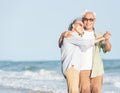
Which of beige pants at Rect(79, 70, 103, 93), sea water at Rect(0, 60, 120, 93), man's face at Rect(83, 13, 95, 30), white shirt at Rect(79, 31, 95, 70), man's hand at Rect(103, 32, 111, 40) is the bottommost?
sea water at Rect(0, 60, 120, 93)

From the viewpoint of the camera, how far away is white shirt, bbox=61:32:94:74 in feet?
18.7

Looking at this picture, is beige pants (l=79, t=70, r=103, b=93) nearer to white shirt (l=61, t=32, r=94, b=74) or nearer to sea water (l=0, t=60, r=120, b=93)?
white shirt (l=61, t=32, r=94, b=74)

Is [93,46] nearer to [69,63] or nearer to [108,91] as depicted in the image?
[69,63]

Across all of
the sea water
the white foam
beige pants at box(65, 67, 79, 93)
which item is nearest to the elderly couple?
beige pants at box(65, 67, 79, 93)

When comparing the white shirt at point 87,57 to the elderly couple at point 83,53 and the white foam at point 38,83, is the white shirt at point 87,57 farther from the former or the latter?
the white foam at point 38,83

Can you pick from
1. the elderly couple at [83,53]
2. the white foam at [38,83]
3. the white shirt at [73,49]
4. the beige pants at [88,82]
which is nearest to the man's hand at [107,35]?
the elderly couple at [83,53]

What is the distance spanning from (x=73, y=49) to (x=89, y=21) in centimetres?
40

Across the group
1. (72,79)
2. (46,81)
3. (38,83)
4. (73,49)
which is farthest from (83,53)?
(46,81)

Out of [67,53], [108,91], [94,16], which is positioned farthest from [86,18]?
[108,91]

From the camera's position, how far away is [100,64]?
599cm

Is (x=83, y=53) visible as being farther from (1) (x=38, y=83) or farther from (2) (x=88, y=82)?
(1) (x=38, y=83)

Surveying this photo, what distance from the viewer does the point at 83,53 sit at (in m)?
5.86

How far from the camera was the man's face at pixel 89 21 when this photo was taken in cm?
584

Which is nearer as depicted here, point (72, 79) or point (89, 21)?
point (72, 79)
